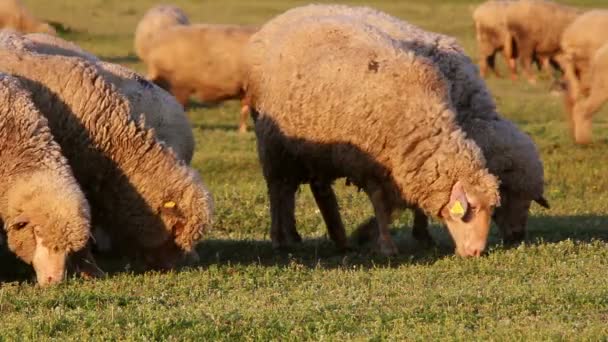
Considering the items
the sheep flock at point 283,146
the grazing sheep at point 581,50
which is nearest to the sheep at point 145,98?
the sheep flock at point 283,146

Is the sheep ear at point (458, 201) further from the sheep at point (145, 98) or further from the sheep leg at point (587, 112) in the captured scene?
the sheep leg at point (587, 112)

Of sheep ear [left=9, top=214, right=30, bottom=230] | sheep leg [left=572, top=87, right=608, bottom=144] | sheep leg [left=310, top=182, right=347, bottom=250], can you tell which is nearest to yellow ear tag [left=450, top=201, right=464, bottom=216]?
sheep leg [left=310, top=182, right=347, bottom=250]

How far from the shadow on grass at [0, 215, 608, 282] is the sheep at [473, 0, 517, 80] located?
22.1m

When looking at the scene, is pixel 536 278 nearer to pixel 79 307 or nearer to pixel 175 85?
pixel 79 307

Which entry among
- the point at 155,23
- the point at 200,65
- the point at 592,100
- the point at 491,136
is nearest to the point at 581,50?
the point at 592,100

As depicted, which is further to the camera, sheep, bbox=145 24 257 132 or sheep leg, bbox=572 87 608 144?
sheep, bbox=145 24 257 132

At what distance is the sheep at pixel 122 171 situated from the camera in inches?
435

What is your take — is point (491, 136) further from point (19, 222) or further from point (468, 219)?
point (19, 222)

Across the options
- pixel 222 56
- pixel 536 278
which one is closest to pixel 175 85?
pixel 222 56

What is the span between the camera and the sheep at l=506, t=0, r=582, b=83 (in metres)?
36.2

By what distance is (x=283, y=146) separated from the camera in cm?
1312

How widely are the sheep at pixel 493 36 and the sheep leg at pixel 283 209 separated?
77.5 ft

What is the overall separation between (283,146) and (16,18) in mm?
16109

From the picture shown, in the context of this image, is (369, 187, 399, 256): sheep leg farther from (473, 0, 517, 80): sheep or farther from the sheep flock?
(473, 0, 517, 80): sheep
